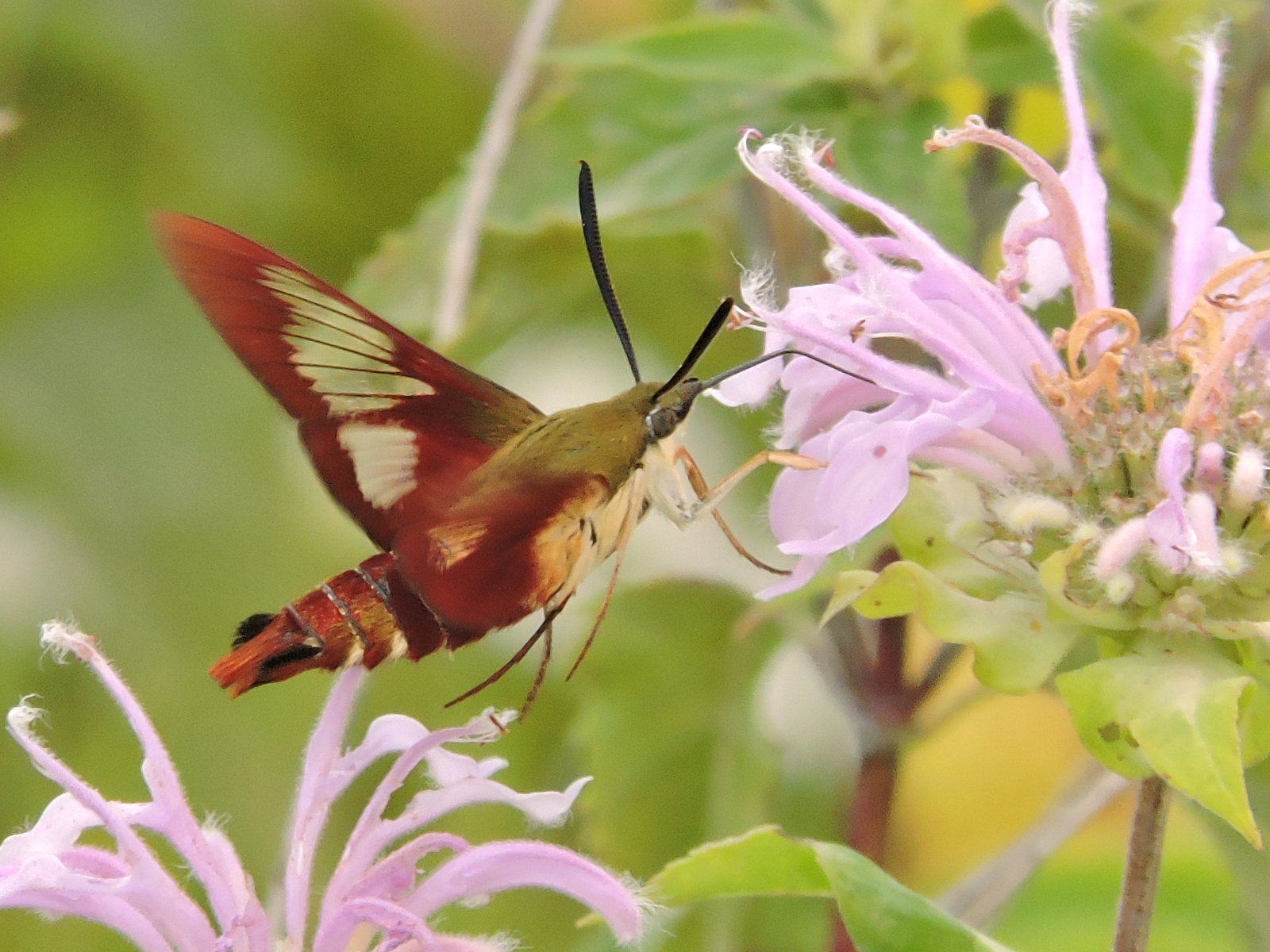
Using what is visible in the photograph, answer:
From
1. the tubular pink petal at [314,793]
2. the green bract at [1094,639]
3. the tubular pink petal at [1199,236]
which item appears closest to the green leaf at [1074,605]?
A: the green bract at [1094,639]

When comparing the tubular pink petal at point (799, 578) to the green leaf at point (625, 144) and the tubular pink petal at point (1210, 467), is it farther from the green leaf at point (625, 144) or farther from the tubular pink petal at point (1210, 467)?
the green leaf at point (625, 144)

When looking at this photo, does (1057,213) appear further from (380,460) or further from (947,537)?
(380,460)

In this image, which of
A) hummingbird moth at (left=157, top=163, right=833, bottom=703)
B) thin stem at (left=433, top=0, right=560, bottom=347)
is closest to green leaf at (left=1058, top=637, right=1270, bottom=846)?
hummingbird moth at (left=157, top=163, right=833, bottom=703)

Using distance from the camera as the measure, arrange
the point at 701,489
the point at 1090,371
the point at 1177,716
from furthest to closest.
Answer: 1. the point at 701,489
2. the point at 1090,371
3. the point at 1177,716

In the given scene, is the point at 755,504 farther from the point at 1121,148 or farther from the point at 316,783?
the point at 316,783

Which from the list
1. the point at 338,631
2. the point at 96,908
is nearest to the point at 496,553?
the point at 338,631

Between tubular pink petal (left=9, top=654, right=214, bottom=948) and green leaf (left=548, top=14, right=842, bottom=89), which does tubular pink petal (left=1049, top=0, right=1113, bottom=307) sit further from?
tubular pink petal (left=9, top=654, right=214, bottom=948)
